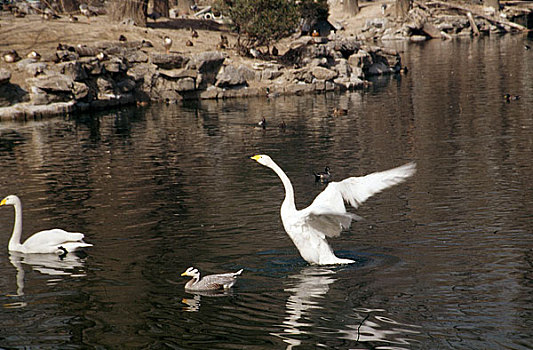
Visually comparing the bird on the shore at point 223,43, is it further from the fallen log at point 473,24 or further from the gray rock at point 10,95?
the fallen log at point 473,24

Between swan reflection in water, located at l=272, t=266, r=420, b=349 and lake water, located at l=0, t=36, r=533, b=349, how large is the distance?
1.1 inches

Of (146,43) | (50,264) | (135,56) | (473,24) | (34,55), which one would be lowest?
(50,264)

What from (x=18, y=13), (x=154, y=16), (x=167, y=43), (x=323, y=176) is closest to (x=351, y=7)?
(x=154, y=16)

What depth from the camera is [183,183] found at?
57.3ft

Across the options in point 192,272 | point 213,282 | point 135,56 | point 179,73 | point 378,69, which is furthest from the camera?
point 378,69

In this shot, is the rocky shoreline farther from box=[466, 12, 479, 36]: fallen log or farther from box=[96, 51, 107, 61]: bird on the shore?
box=[466, 12, 479, 36]: fallen log

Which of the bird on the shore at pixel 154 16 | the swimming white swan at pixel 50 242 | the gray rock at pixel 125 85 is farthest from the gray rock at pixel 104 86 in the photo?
the swimming white swan at pixel 50 242

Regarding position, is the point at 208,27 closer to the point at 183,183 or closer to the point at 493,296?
the point at 183,183

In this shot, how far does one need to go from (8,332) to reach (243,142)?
15098mm

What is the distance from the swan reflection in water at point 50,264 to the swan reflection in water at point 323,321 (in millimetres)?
3501

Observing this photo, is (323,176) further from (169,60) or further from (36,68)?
(169,60)

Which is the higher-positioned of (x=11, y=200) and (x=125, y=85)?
(x=125, y=85)

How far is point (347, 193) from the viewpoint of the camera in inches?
412

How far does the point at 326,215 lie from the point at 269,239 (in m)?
2.37
